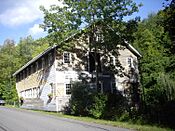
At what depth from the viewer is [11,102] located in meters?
48.9

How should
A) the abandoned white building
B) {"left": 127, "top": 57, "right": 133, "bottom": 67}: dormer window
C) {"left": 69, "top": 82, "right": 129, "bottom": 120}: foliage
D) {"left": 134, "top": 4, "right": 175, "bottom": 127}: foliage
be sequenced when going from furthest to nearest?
1. {"left": 127, "top": 57, "right": 133, "bottom": 67}: dormer window
2. the abandoned white building
3. {"left": 69, "top": 82, "right": 129, "bottom": 120}: foliage
4. {"left": 134, "top": 4, "right": 175, "bottom": 127}: foliage

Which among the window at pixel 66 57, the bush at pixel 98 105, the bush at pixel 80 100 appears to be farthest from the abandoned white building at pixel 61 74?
the bush at pixel 98 105

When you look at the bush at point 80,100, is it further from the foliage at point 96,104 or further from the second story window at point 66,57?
the second story window at point 66,57

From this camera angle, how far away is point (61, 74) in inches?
1150

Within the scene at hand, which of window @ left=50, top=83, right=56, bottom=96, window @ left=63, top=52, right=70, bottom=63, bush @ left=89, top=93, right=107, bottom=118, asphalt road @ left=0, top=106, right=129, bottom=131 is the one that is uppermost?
window @ left=63, top=52, right=70, bottom=63

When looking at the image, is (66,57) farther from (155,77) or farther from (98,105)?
(155,77)

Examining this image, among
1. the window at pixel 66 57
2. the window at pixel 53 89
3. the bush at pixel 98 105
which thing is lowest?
the bush at pixel 98 105

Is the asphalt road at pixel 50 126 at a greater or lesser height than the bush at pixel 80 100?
lesser

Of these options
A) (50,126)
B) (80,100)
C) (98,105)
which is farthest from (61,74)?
(50,126)

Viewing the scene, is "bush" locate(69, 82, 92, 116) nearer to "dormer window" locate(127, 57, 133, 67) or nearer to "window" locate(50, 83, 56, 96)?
"window" locate(50, 83, 56, 96)

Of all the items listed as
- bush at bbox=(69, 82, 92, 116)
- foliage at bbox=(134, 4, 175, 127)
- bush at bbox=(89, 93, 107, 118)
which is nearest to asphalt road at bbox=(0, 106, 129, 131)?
bush at bbox=(89, 93, 107, 118)

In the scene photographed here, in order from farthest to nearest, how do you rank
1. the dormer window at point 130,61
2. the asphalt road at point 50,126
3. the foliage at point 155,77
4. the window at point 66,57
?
1. the dormer window at point 130,61
2. the window at point 66,57
3. the foliage at point 155,77
4. the asphalt road at point 50,126

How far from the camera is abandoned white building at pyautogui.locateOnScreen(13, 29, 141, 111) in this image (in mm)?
28953

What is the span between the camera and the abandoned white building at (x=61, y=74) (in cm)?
2895
